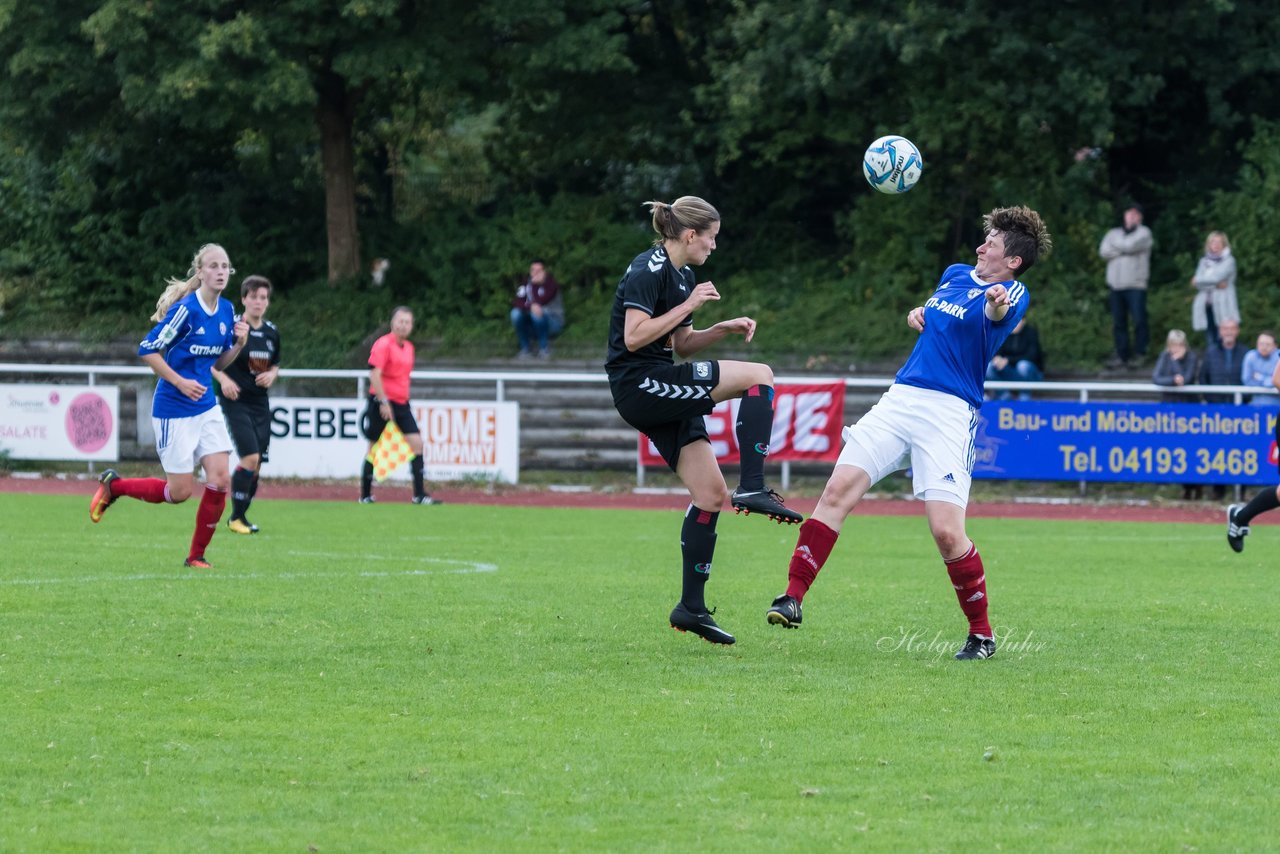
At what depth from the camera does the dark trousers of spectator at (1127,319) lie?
77.6 feet

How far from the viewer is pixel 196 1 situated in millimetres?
25656

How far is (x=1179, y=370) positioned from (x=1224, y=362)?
24.3 inches

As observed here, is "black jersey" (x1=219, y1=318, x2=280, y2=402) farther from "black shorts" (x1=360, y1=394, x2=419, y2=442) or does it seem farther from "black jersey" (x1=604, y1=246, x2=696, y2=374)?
"black jersey" (x1=604, y1=246, x2=696, y2=374)

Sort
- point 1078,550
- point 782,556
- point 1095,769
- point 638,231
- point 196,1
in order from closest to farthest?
point 1095,769 < point 782,556 < point 1078,550 < point 196,1 < point 638,231

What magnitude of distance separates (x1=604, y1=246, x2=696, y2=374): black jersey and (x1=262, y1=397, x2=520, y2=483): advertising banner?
537 inches

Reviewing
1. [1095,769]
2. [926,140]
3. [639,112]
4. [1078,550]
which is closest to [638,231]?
[639,112]

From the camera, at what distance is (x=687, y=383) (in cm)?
780

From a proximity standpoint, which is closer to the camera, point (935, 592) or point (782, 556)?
point (935, 592)

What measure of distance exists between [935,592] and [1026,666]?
124 inches

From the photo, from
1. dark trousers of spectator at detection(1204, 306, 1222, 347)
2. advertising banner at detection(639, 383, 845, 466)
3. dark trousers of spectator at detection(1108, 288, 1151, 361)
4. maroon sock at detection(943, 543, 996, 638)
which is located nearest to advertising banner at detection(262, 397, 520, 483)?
advertising banner at detection(639, 383, 845, 466)

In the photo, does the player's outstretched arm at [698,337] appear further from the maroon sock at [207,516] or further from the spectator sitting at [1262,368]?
the spectator sitting at [1262,368]

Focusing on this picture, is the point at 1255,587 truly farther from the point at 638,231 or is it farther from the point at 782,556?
the point at 638,231

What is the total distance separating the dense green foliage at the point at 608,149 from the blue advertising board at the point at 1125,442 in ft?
14.7

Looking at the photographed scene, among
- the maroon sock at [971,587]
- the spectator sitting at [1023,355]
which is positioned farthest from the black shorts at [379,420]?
the maroon sock at [971,587]
